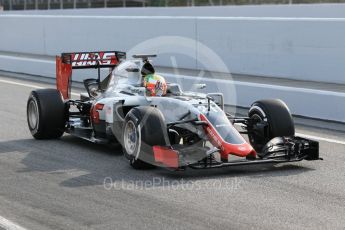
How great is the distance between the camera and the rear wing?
11805 millimetres

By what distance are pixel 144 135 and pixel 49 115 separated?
2.53 metres

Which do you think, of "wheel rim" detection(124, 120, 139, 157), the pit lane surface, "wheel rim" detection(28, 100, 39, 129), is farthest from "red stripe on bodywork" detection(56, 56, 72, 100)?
"wheel rim" detection(124, 120, 139, 157)

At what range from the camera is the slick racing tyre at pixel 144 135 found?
350 inches

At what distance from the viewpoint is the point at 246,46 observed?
52.5ft

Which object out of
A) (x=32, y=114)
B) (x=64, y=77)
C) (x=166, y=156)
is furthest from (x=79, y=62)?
(x=166, y=156)

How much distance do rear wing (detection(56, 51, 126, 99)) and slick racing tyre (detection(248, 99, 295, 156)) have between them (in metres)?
2.71

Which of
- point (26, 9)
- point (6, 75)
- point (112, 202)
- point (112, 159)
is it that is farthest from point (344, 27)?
point (26, 9)

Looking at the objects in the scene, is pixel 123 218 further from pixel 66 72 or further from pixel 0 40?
pixel 0 40

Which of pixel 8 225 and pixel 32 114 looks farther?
pixel 32 114

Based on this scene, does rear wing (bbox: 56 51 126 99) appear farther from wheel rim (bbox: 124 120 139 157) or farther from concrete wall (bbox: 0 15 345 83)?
concrete wall (bbox: 0 15 345 83)

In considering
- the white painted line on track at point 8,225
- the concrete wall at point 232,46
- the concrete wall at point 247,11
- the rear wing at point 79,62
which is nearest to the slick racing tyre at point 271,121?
the rear wing at point 79,62
